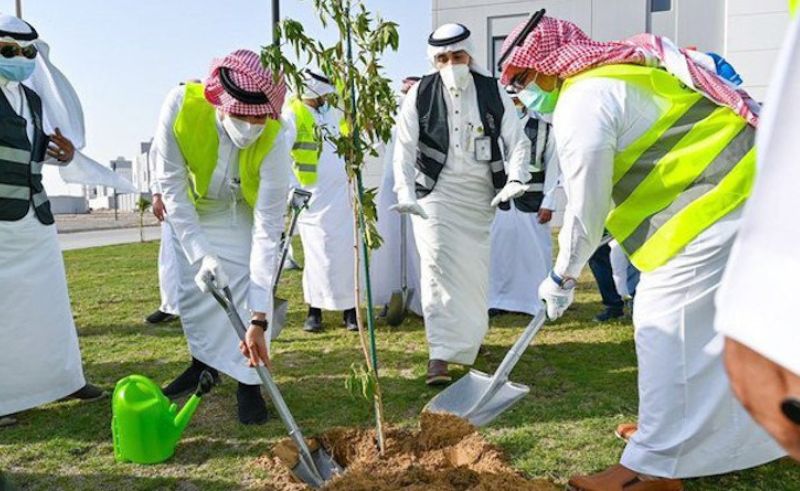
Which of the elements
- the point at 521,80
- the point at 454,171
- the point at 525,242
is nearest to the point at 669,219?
the point at 521,80

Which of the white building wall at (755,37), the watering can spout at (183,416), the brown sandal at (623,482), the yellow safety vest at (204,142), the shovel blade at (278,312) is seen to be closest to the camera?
the brown sandal at (623,482)

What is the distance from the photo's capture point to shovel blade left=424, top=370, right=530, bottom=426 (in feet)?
10.6

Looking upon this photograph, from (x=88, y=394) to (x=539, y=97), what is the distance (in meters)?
2.88

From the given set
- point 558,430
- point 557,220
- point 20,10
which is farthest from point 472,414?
point 20,10

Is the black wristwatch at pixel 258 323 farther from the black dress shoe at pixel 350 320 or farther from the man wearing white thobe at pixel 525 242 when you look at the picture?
the man wearing white thobe at pixel 525 242

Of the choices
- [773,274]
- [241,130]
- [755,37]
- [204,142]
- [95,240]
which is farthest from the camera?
[95,240]

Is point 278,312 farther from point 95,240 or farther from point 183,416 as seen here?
point 95,240

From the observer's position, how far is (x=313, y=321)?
18.5 feet

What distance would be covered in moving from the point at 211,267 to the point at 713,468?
7.04ft

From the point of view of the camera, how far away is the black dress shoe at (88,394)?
383cm

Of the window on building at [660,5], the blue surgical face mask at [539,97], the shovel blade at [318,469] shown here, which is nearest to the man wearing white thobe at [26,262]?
the shovel blade at [318,469]

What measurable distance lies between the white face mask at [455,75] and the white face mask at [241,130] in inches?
52.6

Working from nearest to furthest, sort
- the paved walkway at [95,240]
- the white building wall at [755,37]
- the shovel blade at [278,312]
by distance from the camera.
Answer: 1. the shovel blade at [278,312]
2. the white building wall at [755,37]
3. the paved walkway at [95,240]

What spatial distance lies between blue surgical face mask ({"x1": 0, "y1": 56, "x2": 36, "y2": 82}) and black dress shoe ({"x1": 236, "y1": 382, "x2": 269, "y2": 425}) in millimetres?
1922
